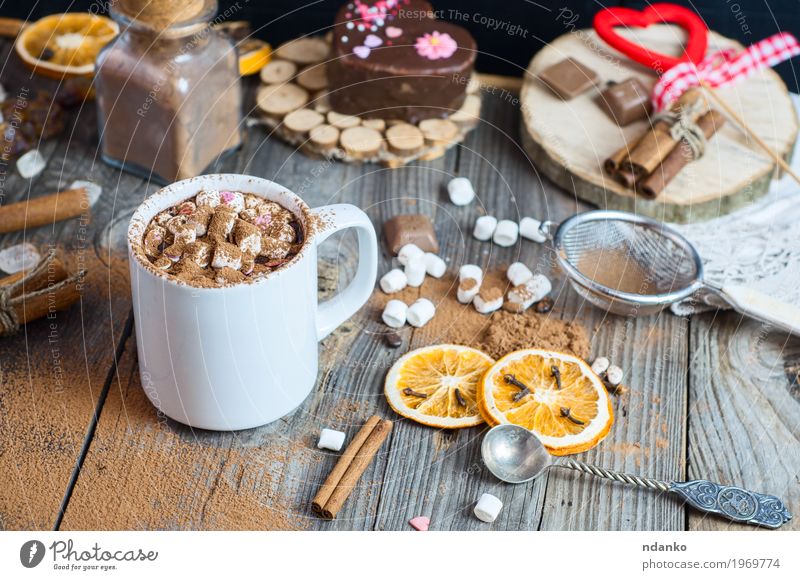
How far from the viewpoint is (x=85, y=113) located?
146 cm

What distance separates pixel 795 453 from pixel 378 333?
47 cm

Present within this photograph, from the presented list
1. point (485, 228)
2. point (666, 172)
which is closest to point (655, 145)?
point (666, 172)

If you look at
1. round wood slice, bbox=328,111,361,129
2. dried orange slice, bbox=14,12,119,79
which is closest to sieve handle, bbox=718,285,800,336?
round wood slice, bbox=328,111,361,129

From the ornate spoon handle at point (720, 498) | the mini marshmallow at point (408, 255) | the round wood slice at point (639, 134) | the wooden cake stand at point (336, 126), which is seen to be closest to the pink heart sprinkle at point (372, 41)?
the wooden cake stand at point (336, 126)

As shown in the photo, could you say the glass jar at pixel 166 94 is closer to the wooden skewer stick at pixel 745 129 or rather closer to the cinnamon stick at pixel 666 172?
the cinnamon stick at pixel 666 172

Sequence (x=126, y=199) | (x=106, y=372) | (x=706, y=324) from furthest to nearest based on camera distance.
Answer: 1. (x=126, y=199)
2. (x=706, y=324)
3. (x=106, y=372)

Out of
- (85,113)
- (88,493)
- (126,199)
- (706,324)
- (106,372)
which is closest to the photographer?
(88,493)

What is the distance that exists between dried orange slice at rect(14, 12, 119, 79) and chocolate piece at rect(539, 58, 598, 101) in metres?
0.67

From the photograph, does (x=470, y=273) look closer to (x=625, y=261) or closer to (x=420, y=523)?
(x=625, y=261)

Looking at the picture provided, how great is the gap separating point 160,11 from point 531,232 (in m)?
0.54

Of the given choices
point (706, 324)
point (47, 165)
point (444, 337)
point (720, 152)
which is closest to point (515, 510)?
point (444, 337)

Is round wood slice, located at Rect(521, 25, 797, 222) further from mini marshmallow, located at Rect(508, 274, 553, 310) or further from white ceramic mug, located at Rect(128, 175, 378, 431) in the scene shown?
white ceramic mug, located at Rect(128, 175, 378, 431)

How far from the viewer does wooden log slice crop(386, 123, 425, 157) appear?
4.54ft

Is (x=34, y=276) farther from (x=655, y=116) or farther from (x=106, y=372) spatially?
(x=655, y=116)
